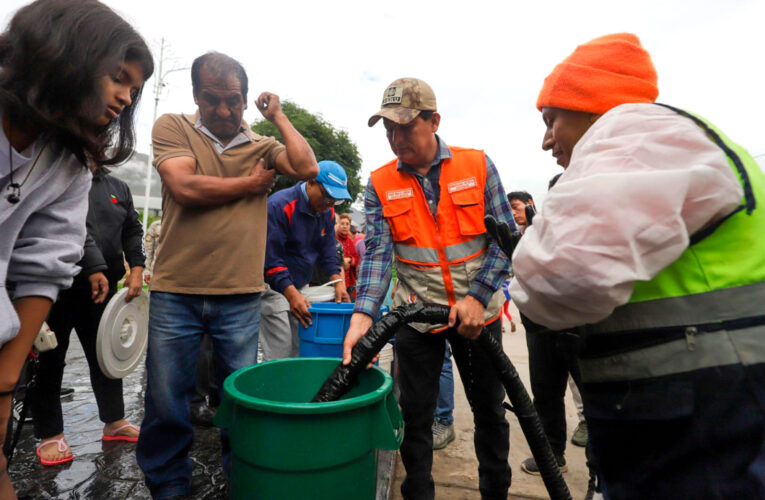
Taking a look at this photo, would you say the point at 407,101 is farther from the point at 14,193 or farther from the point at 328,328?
the point at 14,193

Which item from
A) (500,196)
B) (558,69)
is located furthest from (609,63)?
(500,196)

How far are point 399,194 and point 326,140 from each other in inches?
937

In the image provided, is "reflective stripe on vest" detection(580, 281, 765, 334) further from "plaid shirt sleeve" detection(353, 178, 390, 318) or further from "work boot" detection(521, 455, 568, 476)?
"work boot" detection(521, 455, 568, 476)

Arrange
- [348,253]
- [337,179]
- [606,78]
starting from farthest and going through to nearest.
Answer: [348,253] < [337,179] < [606,78]

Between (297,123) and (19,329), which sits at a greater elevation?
(297,123)

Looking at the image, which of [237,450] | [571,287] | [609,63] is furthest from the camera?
[237,450]

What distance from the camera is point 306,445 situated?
1.22 m

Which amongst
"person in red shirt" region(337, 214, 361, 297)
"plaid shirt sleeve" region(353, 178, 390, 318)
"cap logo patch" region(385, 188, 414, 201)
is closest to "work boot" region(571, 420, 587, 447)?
"plaid shirt sleeve" region(353, 178, 390, 318)

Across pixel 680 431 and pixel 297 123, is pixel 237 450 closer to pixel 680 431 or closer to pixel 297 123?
pixel 680 431

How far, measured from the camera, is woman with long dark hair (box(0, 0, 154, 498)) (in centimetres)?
108

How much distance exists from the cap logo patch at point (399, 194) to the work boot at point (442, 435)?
1.77 meters

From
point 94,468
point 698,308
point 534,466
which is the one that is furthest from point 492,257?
point 94,468

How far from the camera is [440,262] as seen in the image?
6.85ft

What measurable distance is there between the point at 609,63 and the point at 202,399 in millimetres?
3335
